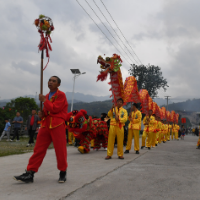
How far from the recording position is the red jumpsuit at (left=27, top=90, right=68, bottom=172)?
4414 mm

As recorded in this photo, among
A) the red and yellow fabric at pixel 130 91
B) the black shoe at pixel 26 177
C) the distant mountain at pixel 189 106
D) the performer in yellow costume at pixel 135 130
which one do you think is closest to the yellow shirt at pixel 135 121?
the performer in yellow costume at pixel 135 130

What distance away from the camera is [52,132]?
447 cm

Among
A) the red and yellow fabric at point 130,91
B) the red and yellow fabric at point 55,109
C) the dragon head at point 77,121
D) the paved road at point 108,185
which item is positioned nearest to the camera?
the paved road at point 108,185

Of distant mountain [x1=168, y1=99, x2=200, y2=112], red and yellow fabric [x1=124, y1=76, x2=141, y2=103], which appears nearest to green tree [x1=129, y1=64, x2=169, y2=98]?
red and yellow fabric [x1=124, y1=76, x2=141, y2=103]

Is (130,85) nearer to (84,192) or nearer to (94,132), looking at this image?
(94,132)

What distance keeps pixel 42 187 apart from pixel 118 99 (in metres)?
4.59

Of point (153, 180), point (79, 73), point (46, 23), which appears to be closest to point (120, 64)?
point (46, 23)

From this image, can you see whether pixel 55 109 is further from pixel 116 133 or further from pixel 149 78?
pixel 149 78

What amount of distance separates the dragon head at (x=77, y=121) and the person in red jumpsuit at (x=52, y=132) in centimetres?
393

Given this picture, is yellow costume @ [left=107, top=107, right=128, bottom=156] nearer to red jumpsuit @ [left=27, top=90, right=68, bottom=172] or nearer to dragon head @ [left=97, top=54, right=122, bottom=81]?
dragon head @ [left=97, top=54, right=122, bottom=81]

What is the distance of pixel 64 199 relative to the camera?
340cm

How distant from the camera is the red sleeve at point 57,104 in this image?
4.30m

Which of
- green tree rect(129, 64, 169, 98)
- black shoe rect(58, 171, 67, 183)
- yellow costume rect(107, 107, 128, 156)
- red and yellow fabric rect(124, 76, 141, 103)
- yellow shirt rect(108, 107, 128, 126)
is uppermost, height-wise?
green tree rect(129, 64, 169, 98)

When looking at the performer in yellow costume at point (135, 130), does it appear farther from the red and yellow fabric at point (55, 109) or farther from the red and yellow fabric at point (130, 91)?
the red and yellow fabric at point (55, 109)
